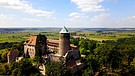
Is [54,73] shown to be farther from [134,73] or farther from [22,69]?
[134,73]

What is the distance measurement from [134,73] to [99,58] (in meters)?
10.5

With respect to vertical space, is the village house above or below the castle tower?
below

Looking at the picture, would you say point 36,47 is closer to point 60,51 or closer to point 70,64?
point 60,51

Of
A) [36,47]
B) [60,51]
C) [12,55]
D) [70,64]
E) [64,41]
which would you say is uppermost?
[64,41]

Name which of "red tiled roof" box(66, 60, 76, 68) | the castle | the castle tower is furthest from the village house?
"red tiled roof" box(66, 60, 76, 68)

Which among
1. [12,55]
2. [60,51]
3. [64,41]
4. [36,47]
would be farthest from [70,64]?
[12,55]

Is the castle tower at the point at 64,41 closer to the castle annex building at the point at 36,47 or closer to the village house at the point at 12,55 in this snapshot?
the castle annex building at the point at 36,47

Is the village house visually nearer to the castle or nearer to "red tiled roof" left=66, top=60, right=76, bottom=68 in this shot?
the castle

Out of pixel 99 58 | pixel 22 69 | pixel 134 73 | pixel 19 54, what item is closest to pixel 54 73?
pixel 22 69

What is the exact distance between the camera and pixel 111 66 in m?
54.1

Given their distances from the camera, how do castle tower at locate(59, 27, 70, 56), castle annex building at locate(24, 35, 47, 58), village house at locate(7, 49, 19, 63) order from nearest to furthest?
castle tower at locate(59, 27, 70, 56)
castle annex building at locate(24, 35, 47, 58)
village house at locate(7, 49, 19, 63)

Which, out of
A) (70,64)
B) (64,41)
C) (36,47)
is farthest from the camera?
(36,47)

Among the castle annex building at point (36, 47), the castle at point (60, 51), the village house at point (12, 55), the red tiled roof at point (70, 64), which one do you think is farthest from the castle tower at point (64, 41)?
the village house at point (12, 55)

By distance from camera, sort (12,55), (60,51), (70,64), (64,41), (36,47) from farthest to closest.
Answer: (12,55) → (36,47) → (60,51) → (64,41) → (70,64)
